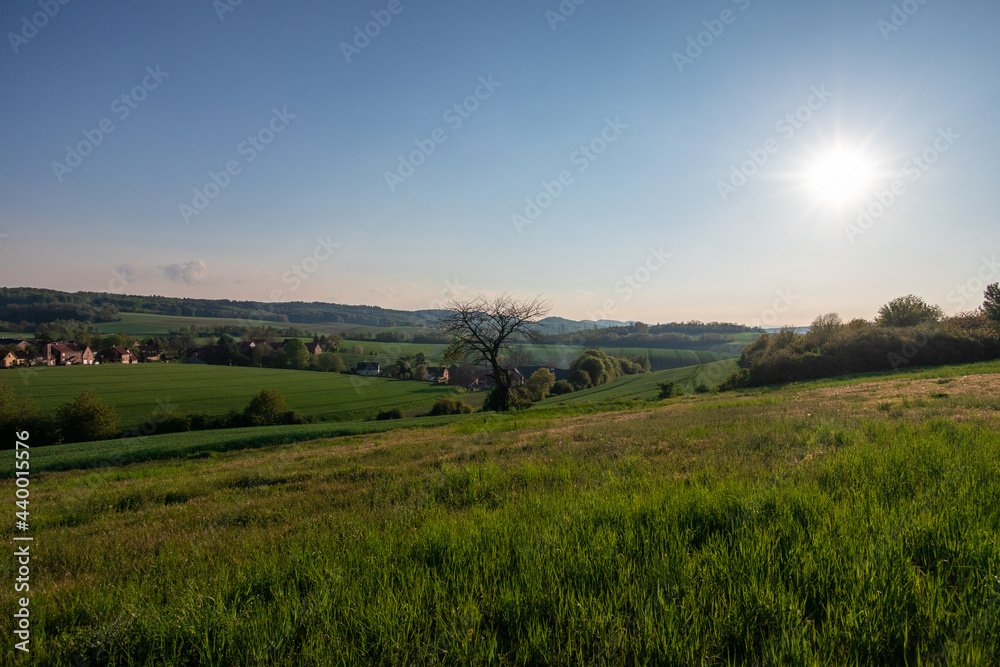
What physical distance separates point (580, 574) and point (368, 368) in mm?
102571

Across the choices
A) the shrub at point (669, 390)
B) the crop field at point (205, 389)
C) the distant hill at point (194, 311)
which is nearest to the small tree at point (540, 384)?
the distant hill at point (194, 311)

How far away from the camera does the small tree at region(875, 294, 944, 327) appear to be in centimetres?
5303

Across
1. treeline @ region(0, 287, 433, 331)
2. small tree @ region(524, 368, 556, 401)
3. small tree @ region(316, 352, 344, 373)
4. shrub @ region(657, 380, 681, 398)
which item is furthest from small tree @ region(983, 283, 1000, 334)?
small tree @ region(316, 352, 344, 373)

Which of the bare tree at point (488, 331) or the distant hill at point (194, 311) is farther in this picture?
the distant hill at point (194, 311)

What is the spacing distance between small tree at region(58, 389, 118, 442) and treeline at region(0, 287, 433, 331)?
3252 cm

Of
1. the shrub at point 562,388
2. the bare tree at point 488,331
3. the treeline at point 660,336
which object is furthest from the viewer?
the treeline at point 660,336

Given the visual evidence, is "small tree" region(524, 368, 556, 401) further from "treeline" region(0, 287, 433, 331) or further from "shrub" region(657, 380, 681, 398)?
"shrub" region(657, 380, 681, 398)

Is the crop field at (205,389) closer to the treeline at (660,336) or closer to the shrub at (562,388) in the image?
the shrub at (562,388)

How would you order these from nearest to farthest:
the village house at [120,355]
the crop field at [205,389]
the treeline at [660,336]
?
the crop field at [205,389] < the village house at [120,355] < the treeline at [660,336]

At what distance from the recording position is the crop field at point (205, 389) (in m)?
51.9

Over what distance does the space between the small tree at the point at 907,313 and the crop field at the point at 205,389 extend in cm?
6356

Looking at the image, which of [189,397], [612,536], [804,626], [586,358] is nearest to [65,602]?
[612,536]

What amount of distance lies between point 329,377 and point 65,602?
83766 millimetres

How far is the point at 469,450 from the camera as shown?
9539 millimetres
